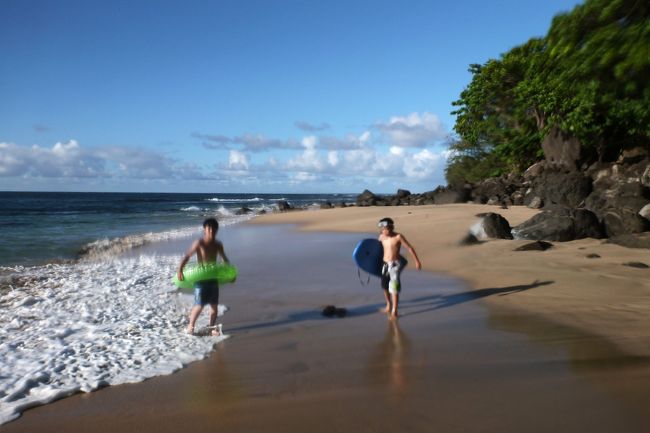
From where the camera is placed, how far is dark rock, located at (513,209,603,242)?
13.1 metres

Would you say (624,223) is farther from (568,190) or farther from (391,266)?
(391,266)

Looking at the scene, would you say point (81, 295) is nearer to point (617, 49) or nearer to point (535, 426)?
point (535, 426)

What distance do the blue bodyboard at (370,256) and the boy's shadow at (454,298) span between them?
745 millimetres

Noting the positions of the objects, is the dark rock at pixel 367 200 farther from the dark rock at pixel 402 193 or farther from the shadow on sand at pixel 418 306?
the shadow on sand at pixel 418 306

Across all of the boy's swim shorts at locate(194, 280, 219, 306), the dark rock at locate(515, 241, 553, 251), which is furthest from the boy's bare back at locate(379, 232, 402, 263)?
the dark rock at locate(515, 241, 553, 251)

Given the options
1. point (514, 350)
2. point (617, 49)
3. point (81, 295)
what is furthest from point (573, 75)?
point (81, 295)

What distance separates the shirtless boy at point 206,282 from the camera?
20.4ft

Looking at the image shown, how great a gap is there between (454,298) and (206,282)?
4.25 m

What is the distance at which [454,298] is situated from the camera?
802 centimetres

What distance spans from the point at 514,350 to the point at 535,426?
1.83 meters

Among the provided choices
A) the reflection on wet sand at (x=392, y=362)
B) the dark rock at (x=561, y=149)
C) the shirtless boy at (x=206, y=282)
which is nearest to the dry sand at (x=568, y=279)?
the reflection on wet sand at (x=392, y=362)

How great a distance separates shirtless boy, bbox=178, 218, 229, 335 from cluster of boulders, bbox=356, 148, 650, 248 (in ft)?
29.5

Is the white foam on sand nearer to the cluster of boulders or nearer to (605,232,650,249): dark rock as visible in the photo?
the cluster of boulders

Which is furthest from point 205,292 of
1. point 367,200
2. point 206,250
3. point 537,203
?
point 367,200
